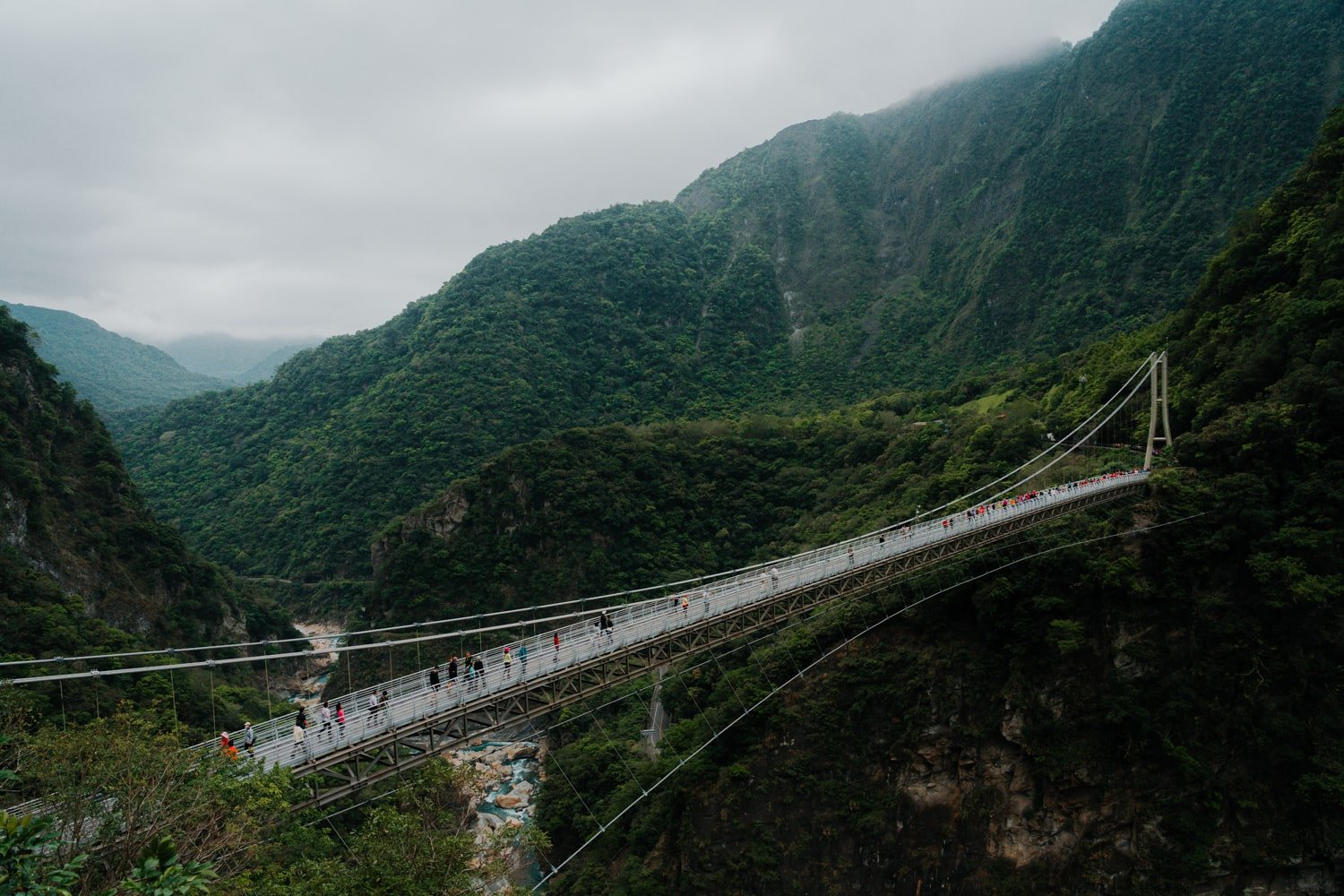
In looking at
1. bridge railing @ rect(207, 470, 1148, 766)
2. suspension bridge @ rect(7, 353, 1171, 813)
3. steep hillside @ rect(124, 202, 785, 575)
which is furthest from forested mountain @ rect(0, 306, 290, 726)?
steep hillside @ rect(124, 202, 785, 575)

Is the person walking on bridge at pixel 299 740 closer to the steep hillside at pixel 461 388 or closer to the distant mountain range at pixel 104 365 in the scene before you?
the steep hillside at pixel 461 388

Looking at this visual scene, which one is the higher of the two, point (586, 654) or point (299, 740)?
point (299, 740)

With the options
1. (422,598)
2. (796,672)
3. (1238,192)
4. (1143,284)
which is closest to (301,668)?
(422,598)

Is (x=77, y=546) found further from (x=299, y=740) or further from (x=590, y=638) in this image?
(x=590, y=638)

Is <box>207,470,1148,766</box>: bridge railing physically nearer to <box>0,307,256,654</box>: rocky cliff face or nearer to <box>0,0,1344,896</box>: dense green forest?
<box>0,0,1344,896</box>: dense green forest

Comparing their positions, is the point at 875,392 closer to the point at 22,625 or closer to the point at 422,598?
the point at 422,598

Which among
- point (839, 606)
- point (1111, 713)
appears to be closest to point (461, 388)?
point (839, 606)
